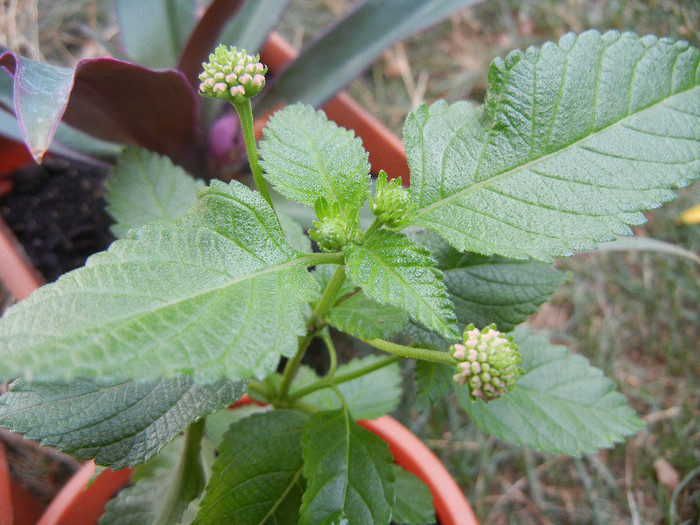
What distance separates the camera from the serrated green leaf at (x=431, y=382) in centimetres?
63

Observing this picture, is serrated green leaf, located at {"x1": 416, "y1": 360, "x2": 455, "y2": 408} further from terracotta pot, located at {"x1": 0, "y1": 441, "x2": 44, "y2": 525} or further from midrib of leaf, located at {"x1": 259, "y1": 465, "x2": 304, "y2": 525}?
terracotta pot, located at {"x1": 0, "y1": 441, "x2": 44, "y2": 525}

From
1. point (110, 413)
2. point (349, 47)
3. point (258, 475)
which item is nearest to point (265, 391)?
point (258, 475)

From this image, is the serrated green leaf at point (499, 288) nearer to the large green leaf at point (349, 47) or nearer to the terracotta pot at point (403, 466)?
the terracotta pot at point (403, 466)

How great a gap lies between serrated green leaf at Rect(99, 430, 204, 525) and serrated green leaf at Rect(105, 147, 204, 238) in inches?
10.6

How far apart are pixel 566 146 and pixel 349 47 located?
25.4 inches

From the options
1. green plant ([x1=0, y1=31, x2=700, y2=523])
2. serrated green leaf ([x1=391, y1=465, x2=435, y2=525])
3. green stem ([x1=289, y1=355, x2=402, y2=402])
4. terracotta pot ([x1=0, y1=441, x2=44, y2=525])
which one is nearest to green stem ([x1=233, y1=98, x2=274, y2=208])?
green plant ([x1=0, y1=31, x2=700, y2=523])

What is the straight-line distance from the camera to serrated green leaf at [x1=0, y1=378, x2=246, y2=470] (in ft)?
1.74

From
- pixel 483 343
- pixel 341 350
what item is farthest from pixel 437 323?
pixel 341 350

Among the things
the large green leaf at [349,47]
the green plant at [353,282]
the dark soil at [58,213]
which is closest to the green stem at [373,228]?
the green plant at [353,282]

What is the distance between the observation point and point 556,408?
2.26 feet

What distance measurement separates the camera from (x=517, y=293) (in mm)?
633

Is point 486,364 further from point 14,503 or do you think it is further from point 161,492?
point 14,503

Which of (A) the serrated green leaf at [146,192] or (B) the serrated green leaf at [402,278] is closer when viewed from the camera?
(B) the serrated green leaf at [402,278]

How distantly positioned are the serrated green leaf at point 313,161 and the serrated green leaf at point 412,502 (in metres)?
0.44
